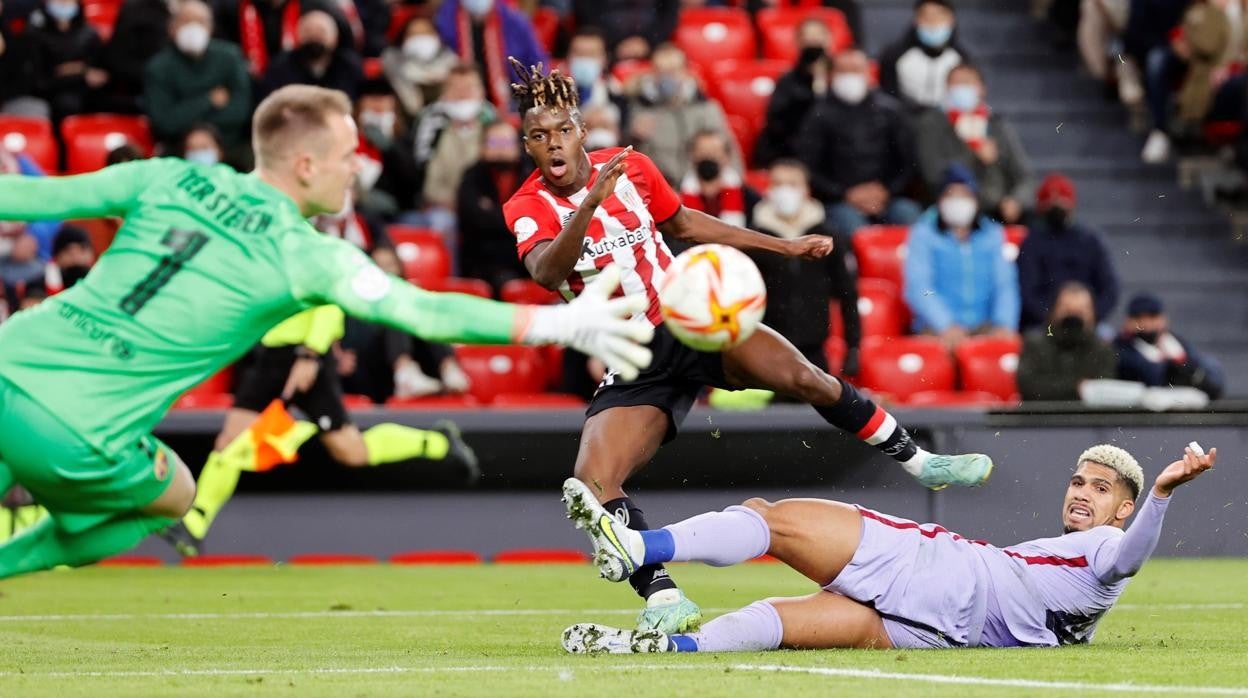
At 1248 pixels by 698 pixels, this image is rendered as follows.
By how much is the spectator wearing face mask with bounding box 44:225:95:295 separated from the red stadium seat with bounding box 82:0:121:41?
3.52 metres

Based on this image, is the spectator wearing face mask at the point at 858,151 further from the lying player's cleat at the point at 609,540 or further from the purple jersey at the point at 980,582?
the lying player's cleat at the point at 609,540

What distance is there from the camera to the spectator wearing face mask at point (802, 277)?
13078mm

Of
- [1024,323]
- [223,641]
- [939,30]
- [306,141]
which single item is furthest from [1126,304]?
[306,141]

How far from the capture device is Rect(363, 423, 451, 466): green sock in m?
13.0

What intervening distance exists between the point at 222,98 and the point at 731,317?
32.4 ft

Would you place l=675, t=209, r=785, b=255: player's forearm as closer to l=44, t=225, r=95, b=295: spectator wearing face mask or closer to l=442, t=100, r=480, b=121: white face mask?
l=44, t=225, r=95, b=295: spectator wearing face mask

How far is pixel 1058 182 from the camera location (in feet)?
52.1

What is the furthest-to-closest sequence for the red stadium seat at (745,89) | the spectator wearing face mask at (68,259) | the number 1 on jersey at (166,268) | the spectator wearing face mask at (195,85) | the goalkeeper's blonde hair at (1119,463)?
1. the red stadium seat at (745,89)
2. the spectator wearing face mask at (195,85)
3. the spectator wearing face mask at (68,259)
4. the goalkeeper's blonde hair at (1119,463)
5. the number 1 on jersey at (166,268)

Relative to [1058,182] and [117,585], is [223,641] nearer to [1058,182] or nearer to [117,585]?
[117,585]

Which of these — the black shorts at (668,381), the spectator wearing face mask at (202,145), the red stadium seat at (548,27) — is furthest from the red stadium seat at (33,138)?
the black shorts at (668,381)

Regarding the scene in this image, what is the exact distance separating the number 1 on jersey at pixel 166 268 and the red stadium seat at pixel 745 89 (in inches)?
455

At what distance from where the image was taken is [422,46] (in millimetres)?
16641

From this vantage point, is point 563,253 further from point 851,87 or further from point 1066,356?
point 851,87

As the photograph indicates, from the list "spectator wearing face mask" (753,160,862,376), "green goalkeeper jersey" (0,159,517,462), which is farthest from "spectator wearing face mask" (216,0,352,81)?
"green goalkeeper jersey" (0,159,517,462)
